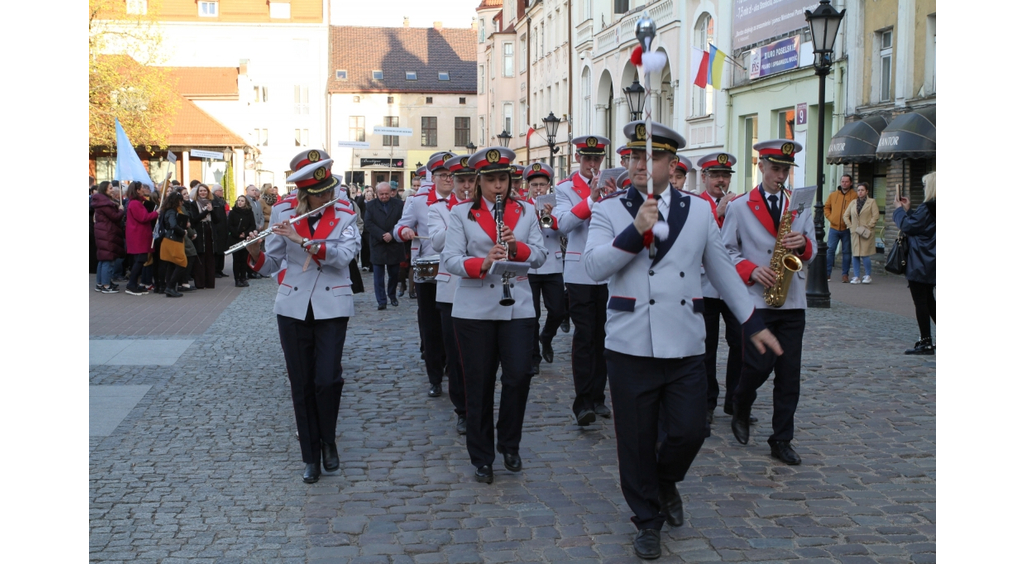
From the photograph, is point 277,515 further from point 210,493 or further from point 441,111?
point 441,111

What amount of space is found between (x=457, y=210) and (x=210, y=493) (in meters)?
2.28

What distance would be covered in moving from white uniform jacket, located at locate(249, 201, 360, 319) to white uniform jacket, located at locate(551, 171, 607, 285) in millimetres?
2050

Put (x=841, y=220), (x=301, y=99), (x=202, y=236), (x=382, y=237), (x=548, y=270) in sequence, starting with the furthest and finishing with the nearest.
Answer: (x=301, y=99), (x=841, y=220), (x=202, y=236), (x=382, y=237), (x=548, y=270)

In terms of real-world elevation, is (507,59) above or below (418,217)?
above

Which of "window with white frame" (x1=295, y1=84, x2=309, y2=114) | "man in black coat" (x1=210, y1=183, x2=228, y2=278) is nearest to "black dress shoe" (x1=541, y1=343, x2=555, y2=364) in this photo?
"man in black coat" (x1=210, y1=183, x2=228, y2=278)

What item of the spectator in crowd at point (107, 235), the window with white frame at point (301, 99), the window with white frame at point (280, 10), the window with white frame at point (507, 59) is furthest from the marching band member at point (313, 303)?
the window with white frame at point (280, 10)

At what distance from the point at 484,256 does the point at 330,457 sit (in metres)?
1.61

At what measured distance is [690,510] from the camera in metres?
5.73

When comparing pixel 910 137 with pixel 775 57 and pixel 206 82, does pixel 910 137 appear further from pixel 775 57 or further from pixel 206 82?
pixel 206 82

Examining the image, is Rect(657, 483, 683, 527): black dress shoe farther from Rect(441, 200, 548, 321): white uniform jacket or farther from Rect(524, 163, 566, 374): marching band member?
Rect(524, 163, 566, 374): marching band member

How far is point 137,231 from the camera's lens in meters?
18.4

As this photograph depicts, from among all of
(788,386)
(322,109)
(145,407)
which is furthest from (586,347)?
(322,109)

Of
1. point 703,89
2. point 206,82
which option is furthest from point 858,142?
point 206,82

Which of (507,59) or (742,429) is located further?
(507,59)
